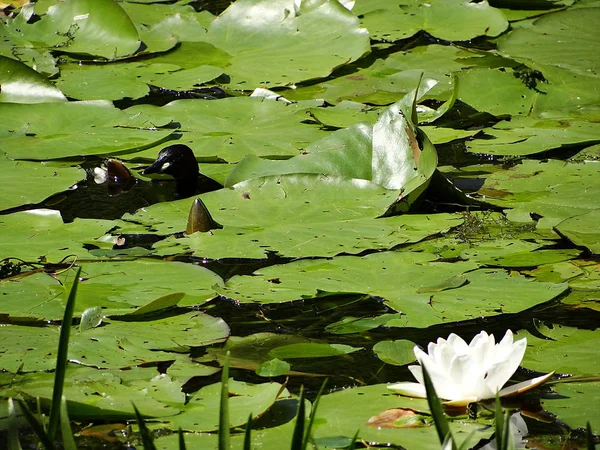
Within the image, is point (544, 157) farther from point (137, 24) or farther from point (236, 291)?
point (137, 24)

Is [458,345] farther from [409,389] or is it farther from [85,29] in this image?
[85,29]

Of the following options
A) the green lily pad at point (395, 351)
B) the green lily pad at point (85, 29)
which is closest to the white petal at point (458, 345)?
the green lily pad at point (395, 351)

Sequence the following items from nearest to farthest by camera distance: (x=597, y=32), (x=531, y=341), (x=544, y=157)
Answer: (x=531, y=341) → (x=544, y=157) → (x=597, y=32)

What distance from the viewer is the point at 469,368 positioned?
4.91 feet

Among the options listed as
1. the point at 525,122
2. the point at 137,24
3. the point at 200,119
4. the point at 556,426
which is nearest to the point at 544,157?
the point at 525,122

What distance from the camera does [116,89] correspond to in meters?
3.45

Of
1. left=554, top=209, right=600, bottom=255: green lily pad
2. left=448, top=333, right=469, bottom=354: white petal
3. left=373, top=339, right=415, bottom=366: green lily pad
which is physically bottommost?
left=554, top=209, right=600, bottom=255: green lily pad

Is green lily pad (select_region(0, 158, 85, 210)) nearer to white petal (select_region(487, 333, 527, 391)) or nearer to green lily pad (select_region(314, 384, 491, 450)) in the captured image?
green lily pad (select_region(314, 384, 491, 450))

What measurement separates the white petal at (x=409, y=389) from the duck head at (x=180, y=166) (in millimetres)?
1282

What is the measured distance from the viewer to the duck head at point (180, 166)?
2.66 m

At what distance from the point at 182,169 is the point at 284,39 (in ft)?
4.50

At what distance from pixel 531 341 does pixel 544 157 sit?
49.2 inches

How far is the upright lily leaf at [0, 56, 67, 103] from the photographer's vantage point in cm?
327

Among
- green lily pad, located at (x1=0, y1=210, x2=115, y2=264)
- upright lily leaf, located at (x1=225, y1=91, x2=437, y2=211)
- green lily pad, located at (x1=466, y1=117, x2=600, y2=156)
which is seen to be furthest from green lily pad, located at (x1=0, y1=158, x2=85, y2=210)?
green lily pad, located at (x1=466, y1=117, x2=600, y2=156)
